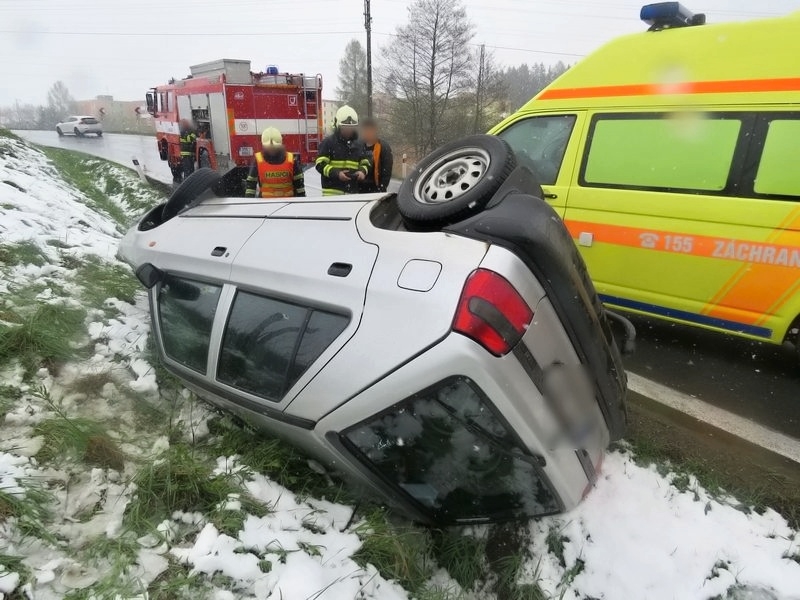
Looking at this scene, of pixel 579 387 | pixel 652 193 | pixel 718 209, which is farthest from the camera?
pixel 652 193

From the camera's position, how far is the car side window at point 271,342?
188 cm

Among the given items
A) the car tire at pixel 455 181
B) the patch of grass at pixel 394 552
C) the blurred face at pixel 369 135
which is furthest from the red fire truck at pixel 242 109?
the patch of grass at pixel 394 552

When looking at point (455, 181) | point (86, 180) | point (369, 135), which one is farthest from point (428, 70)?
point (455, 181)

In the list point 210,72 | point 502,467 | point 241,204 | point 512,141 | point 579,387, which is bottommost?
point 502,467

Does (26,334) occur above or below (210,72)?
below

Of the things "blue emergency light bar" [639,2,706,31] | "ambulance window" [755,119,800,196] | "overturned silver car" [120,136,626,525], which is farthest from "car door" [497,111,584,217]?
"overturned silver car" [120,136,626,525]

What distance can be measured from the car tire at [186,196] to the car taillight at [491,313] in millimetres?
2064

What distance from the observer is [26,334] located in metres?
2.57

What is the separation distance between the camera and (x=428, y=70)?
22719mm

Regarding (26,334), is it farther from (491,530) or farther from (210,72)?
(210,72)

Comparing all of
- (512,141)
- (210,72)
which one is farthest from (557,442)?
(210,72)

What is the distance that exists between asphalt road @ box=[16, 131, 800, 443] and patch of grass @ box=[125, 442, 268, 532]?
9.07ft

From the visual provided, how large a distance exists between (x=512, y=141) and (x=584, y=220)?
926 millimetres

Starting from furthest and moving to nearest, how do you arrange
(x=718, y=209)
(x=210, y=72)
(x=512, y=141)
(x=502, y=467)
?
(x=210, y=72)
(x=512, y=141)
(x=718, y=209)
(x=502, y=467)
